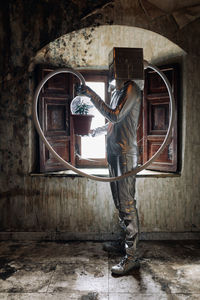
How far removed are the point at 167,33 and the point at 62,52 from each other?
1.38 meters

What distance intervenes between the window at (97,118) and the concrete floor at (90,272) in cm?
103

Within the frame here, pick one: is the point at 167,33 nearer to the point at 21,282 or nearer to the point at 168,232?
the point at 168,232

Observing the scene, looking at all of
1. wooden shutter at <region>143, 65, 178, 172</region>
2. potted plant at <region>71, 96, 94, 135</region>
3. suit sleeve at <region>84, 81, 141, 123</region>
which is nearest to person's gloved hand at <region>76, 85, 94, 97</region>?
suit sleeve at <region>84, 81, 141, 123</region>

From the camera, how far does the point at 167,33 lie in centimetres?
312

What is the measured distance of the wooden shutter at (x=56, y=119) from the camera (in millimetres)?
3408

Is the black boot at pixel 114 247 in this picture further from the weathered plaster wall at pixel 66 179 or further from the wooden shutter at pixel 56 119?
the wooden shutter at pixel 56 119

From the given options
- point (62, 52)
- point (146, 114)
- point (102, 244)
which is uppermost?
point (62, 52)

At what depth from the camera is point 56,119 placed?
3.58 metres

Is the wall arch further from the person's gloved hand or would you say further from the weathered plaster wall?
the person's gloved hand

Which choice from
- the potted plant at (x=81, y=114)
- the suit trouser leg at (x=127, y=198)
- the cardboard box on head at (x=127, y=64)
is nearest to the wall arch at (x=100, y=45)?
→ the cardboard box on head at (x=127, y=64)

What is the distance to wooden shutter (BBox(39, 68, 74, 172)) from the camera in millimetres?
3408

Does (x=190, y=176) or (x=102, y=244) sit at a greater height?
(x=190, y=176)

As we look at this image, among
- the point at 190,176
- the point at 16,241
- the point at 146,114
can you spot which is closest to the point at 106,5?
the point at 146,114

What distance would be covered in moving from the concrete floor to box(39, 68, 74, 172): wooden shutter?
111 cm
